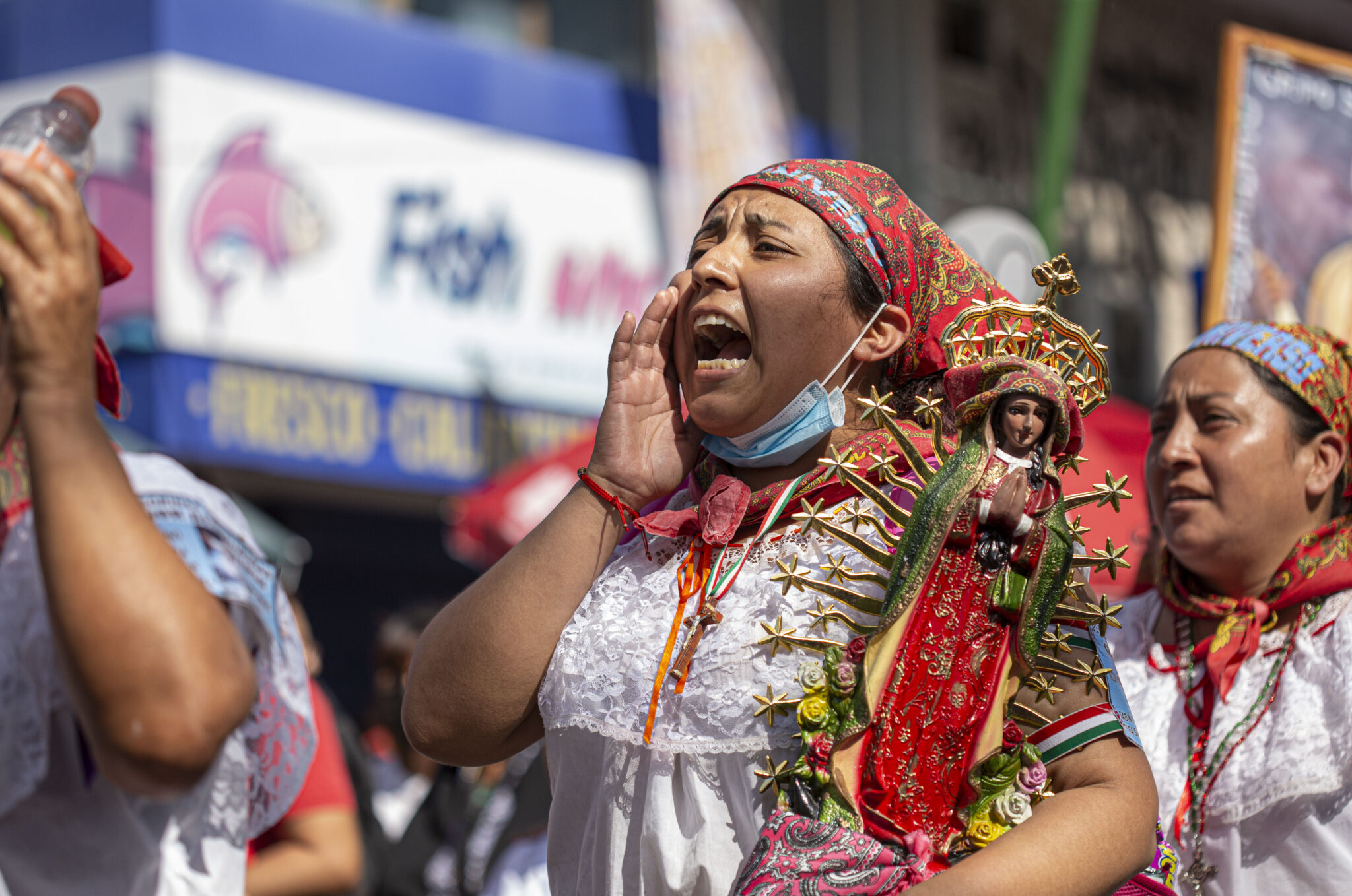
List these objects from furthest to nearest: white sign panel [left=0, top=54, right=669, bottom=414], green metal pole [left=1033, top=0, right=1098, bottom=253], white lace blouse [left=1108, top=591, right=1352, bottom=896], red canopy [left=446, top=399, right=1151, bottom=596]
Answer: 1. white sign panel [left=0, top=54, right=669, bottom=414]
2. green metal pole [left=1033, top=0, right=1098, bottom=253]
3. red canopy [left=446, top=399, right=1151, bottom=596]
4. white lace blouse [left=1108, top=591, right=1352, bottom=896]

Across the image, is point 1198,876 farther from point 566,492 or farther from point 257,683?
point 566,492

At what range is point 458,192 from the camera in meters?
11.1

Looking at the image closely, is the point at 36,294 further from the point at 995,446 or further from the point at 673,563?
the point at 995,446

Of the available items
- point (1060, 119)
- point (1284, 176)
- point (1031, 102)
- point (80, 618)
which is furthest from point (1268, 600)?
point (1031, 102)

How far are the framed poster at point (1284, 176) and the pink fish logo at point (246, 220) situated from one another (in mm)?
6144

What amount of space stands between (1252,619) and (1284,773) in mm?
343

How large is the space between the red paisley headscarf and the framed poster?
13.1 ft

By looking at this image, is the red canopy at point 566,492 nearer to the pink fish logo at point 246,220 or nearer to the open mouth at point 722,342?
the open mouth at point 722,342

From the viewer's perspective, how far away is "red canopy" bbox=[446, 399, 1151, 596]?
16.3 feet

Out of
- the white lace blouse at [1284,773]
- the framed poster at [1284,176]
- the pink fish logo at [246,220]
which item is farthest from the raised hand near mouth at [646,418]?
the pink fish logo at [246,220]

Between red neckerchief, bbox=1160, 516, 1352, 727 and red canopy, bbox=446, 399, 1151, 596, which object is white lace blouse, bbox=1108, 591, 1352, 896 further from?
red canopy, bbox=446, 399, 1151, 596

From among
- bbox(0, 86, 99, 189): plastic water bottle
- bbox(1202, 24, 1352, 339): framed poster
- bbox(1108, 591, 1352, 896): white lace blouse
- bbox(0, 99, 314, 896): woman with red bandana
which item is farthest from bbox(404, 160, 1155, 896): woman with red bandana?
bbox(1202, 24, 1352, 339): framed poster

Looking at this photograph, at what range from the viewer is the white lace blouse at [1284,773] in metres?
2.81

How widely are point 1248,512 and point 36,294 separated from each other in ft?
7.49
